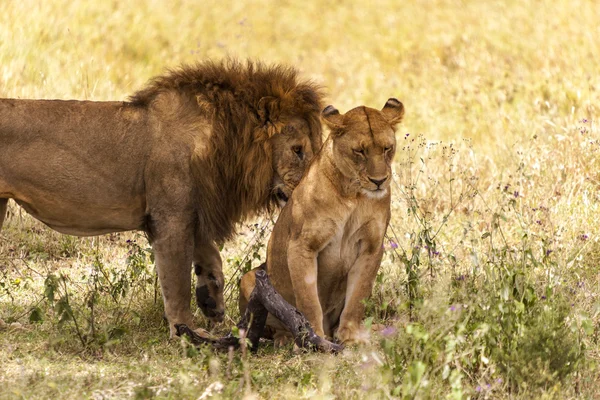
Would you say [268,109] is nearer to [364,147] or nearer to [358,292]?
[364,147]

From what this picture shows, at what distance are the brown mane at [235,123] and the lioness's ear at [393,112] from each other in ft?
2.05

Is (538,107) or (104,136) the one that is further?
(538,107)

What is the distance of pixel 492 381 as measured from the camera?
14.4ft

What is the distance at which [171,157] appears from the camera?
5.38 m

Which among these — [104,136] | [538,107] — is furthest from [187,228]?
[538,107]

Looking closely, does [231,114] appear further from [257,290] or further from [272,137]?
[257,290]

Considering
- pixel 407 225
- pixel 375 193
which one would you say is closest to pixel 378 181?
pixel 375 193

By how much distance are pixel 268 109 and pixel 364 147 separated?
975mm

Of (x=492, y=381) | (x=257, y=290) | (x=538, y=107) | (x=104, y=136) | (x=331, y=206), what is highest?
(x=538, y=107)

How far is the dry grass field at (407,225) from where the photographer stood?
434 cm

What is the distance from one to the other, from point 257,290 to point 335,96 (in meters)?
7.01

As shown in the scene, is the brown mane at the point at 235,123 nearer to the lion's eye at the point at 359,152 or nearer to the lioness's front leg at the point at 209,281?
the lioness's front leg at the point at 209,281

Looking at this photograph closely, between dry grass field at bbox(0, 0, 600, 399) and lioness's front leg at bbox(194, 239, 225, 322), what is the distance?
98mm

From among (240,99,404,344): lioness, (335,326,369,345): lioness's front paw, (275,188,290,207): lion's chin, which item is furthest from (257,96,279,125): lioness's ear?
(335,326,369,345): lioness's front paw
